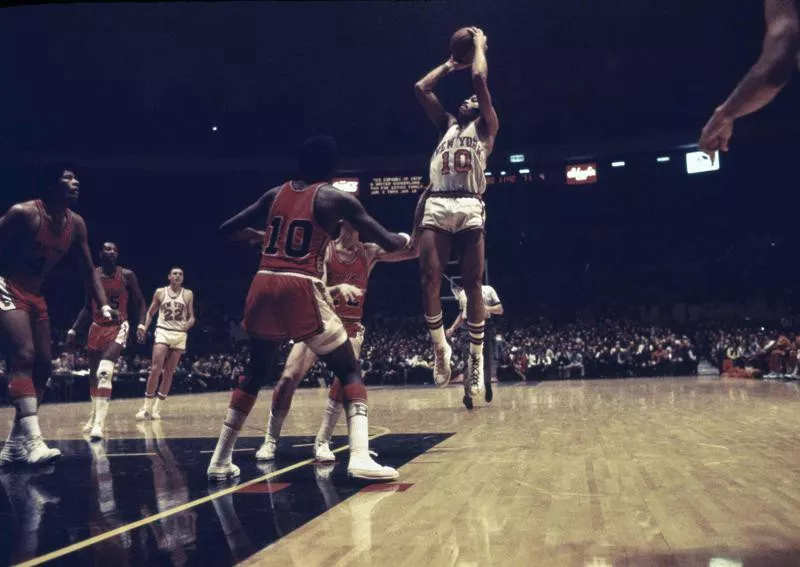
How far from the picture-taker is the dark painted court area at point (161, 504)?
2.55 meters

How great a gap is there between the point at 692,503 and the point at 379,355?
18.7 meters

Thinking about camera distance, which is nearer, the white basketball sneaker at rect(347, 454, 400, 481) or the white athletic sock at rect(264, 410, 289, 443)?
the white basketball sneaker at rect(347, 454, 400, 481)

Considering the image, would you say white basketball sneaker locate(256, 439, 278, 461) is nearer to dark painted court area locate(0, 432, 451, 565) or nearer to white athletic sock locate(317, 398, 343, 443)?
dark painted court area locate(0, 432, 451, 565)

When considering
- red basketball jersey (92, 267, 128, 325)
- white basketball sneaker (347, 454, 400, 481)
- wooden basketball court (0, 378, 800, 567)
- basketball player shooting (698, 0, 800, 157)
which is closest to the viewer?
basketball player shooting (698, 0, 800, 157)

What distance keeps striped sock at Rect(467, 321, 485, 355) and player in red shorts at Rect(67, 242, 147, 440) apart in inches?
139

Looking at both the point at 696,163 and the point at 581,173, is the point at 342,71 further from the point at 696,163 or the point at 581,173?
the point at 696,163

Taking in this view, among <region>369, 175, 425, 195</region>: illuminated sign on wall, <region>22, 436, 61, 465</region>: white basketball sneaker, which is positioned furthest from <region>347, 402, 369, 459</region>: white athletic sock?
<region>369, 175, 425, 195</region>: illuminated sign on wall

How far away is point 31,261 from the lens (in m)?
5.09

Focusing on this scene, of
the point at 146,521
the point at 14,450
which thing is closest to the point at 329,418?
the point at 146,521

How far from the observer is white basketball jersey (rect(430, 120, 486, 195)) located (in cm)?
537

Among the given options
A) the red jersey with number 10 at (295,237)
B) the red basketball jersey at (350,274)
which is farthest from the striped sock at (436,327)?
the red jersey with number 10 at (295,237)

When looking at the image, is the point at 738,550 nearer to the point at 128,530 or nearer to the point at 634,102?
the point at 128,530

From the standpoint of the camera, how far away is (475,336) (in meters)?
5.86

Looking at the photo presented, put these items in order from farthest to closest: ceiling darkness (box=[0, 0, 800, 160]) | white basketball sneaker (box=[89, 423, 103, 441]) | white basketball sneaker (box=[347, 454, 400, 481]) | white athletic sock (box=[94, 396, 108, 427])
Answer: ceiling darkness (box=[0, 0, 800, 160])
white athletic sock (box=[94, 396, 108, 427])
white basketball sneaker (box=[89, 423, 103, 441])
white basketball sneaker (box=[347, 454, 400, 481])
